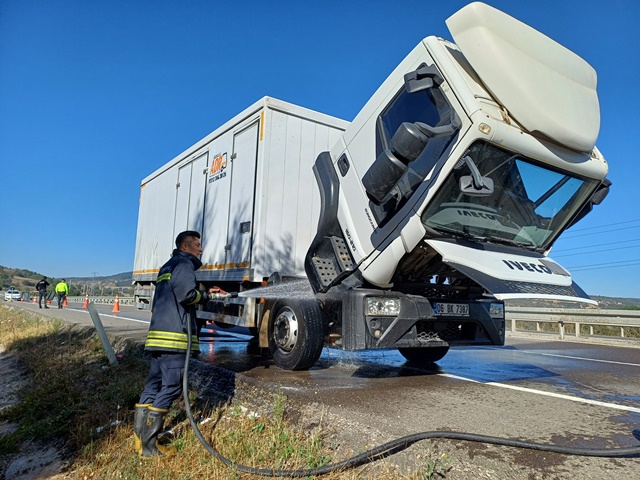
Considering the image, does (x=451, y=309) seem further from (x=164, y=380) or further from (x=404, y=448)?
(x=164, y=380)

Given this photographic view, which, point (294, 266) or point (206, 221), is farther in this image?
point (206, 221)

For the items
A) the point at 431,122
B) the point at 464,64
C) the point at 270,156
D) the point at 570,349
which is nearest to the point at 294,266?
the point at 270,156

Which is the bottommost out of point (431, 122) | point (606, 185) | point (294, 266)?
point (294, 266)

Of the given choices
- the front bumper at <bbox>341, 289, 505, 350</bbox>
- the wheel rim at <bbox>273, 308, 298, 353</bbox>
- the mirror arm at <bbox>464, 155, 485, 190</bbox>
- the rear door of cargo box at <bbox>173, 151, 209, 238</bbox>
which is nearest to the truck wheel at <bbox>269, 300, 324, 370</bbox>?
the wheel rim at <bbox>273, 308, 298, 353</bbox>

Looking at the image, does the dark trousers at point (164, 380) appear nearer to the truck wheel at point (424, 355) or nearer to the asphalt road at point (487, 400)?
the asphalt road at point (487, 400)


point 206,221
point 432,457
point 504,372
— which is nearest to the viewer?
point 432,457

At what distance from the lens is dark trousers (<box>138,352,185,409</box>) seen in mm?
3357

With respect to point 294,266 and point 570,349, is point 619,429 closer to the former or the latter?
point 294,266

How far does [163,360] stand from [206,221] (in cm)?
435

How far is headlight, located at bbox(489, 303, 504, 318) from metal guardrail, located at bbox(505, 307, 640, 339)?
25.5 feet

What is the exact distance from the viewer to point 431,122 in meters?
4.05

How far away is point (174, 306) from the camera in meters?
3.50

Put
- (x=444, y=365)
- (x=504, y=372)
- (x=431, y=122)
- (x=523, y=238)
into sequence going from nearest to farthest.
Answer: (x=431, y=122) → (x=523, y=238) → (x=504, y=372) → (x=444, y=365)

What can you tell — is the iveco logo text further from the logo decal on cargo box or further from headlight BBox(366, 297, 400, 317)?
the logo decal on cargo box
